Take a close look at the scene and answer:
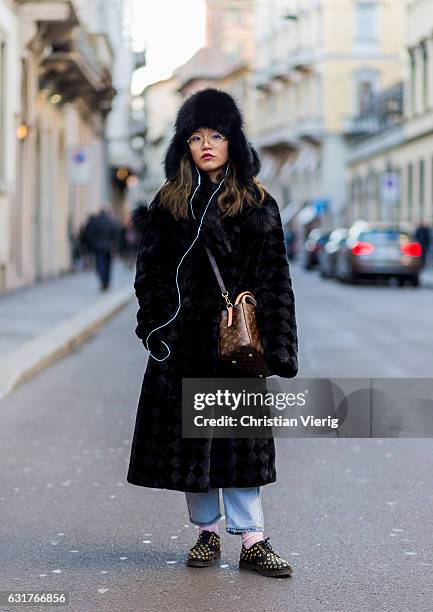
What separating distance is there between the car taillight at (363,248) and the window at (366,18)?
4088 centimetres

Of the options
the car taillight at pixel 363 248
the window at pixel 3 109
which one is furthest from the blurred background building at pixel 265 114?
the car taillight at pixel 363 248

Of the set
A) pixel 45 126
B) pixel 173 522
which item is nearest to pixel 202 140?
pixel 173 522

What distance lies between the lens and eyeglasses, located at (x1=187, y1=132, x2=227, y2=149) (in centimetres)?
523

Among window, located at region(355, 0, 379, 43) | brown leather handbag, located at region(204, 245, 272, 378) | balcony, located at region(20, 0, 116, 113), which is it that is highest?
window, located at region(355, 0, 379, 43)

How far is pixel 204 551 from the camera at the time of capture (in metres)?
5.34

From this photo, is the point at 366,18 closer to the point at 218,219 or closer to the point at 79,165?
the point at 79,165

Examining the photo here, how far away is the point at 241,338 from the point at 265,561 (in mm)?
875

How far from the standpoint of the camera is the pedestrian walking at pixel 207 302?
512 cm

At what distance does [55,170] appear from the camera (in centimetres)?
3369

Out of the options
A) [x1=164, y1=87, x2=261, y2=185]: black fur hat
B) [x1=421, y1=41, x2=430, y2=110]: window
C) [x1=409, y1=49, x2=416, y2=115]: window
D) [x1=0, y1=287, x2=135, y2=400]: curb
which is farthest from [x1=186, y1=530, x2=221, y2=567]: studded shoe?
[x1=409, y1=49, x2=416, y2=115]: window

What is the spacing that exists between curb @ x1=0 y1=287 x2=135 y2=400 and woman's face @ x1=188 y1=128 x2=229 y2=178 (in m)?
5.64

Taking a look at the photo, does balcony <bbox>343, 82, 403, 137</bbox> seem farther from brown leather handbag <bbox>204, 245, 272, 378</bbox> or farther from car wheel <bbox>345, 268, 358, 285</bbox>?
brown leather handbag <bbox>204, 245, 272, 378</bbox>

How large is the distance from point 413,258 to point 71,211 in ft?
34.2

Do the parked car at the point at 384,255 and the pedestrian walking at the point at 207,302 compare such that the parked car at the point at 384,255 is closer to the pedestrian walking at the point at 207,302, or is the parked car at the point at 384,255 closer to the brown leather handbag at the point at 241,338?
the pedestrian walking at the point at 207,302
